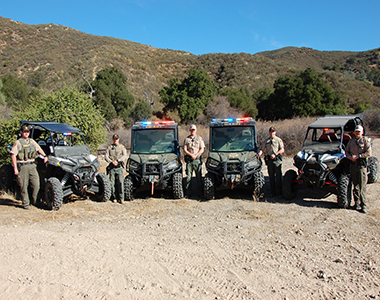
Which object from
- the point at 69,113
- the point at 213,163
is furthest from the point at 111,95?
the point at 213,163

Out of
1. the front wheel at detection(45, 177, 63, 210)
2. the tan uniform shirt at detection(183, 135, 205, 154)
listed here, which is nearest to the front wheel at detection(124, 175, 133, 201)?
the front wheel at detection(45, 177, 63, 210)

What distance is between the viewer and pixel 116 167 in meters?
8.47

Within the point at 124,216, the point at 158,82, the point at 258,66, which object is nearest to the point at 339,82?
the point at 258,66

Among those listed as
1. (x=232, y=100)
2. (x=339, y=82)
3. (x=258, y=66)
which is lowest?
(x=232, y=100)

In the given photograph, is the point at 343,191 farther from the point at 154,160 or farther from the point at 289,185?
the point at 154,160

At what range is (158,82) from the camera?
1853 inches

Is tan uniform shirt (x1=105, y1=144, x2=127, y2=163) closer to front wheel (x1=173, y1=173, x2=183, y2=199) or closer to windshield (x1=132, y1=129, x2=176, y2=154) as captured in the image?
windshield (x1=132, y1=129, x2=176, y2=154)

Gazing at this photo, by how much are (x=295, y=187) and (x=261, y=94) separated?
29.0 m

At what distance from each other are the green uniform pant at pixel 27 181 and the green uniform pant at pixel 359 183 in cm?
736

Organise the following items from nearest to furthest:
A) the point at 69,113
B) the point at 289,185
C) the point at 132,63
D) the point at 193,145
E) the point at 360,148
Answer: the point at 360,148 → the point at 289,185 → the point at 193,145 → the point at 69,113 → the point at 132,63

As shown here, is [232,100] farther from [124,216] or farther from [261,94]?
[124,216]

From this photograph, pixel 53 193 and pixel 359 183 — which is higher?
pixel 359 183

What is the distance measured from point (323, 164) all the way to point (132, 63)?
43549mm

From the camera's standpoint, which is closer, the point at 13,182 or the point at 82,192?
the point at 82,192
